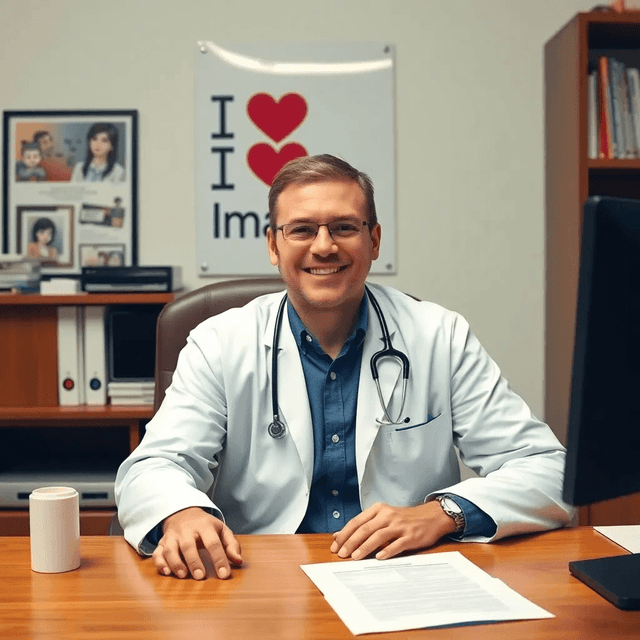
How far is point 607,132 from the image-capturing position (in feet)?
8.07

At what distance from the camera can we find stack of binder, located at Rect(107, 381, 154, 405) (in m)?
2.48

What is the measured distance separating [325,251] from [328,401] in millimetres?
307

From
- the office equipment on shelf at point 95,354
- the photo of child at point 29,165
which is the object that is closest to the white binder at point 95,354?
the office equipment on shelf at point 95,354

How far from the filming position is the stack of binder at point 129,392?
248 centimetres

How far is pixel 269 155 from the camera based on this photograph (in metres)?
2.77

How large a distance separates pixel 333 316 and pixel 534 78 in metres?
1.57

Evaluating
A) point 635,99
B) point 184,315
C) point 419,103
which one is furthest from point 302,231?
point 635,99

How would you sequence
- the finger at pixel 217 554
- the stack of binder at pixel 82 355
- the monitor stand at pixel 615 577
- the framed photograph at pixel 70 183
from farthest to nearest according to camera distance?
the framed photograph at pixel 70 183 → the stack of binder at pixel 82 355 → the finger at pixel 217 554 → the monitor stand at pixel 615 577

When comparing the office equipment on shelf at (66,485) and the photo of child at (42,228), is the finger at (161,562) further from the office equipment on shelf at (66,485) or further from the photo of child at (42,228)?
the photo of child at (42,228)

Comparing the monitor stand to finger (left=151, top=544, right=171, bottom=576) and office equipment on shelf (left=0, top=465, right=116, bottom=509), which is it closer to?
finger (left=151, top=544, right=171, bottom=576)

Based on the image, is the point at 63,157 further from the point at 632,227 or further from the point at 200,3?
the point at 632,227

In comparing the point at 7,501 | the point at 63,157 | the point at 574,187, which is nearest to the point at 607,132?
the point at 574,187

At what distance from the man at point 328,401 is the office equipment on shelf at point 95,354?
915 millimetres

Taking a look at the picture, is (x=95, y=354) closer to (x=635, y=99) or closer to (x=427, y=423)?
(x=427, y=423)
